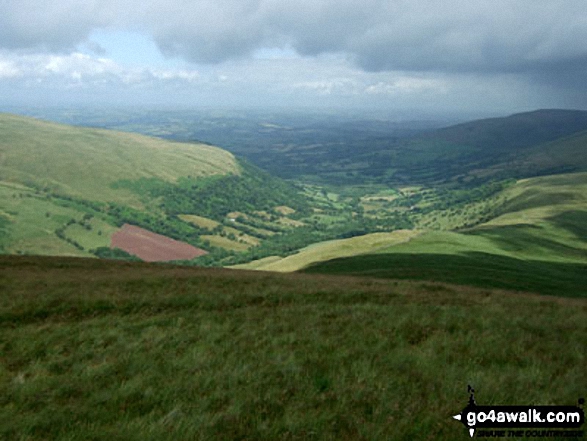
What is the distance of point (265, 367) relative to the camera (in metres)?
9.70

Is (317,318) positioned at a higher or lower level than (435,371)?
lower

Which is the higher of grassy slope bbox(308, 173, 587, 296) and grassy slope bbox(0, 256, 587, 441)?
grassy slope bbox(0, 256, 587, 441)

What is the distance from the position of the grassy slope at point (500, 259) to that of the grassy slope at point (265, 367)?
37.6m

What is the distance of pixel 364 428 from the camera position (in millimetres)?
7000

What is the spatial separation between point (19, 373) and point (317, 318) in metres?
9.62

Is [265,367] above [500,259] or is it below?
above

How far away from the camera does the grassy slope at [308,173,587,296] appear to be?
176ft

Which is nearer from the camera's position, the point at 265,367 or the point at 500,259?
the point at 265,367

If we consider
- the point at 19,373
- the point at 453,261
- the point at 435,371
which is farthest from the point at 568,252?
the point at 19,373

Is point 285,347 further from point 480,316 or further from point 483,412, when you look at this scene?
point 480,316

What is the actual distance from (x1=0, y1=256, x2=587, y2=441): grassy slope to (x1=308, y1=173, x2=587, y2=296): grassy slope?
37585mm

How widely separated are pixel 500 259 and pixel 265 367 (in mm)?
79424

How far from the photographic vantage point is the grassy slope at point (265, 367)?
7.09 metres

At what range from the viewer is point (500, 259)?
77250 millimetres
